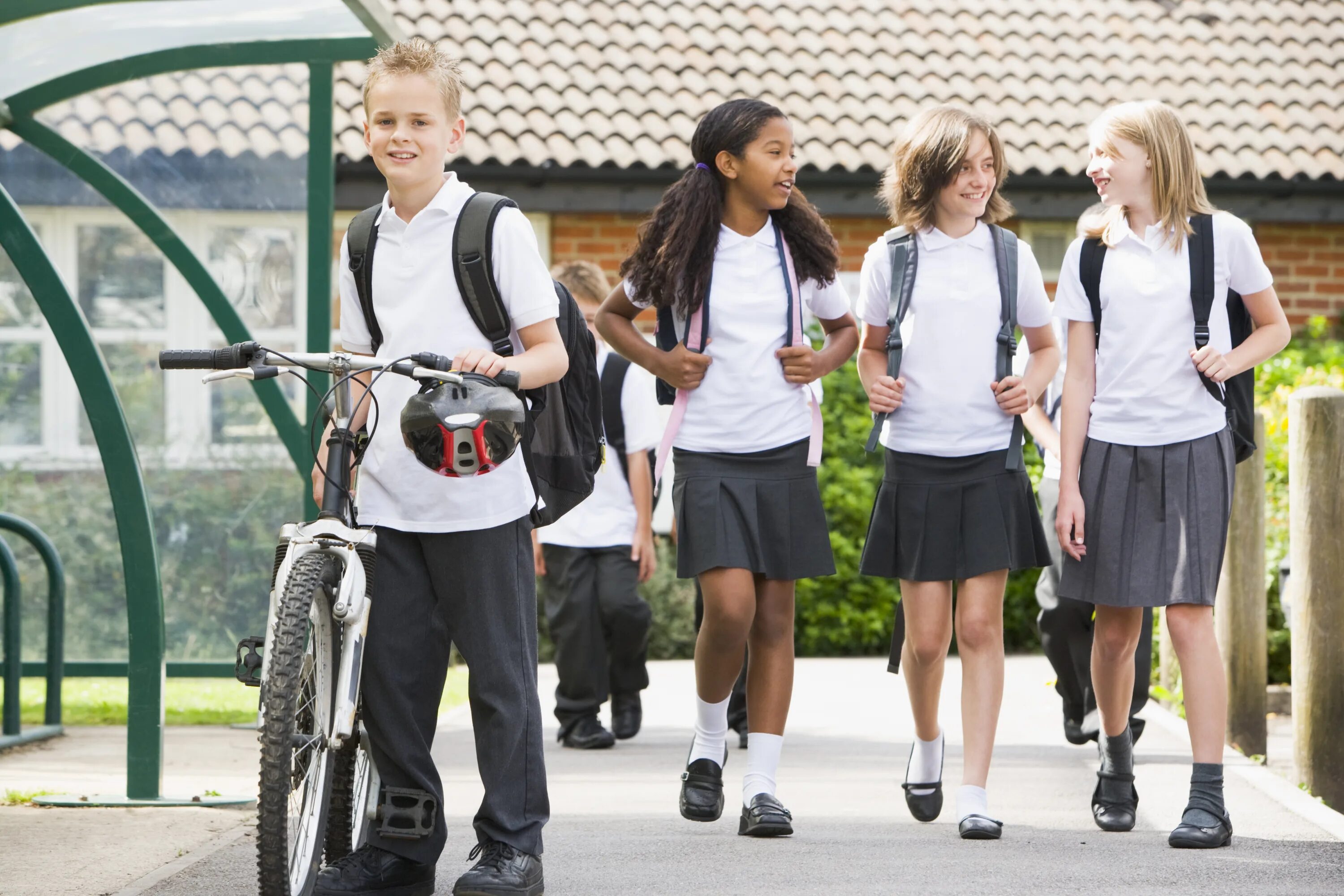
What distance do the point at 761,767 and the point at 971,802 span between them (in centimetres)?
58

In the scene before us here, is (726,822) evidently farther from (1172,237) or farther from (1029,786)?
(1172,237)

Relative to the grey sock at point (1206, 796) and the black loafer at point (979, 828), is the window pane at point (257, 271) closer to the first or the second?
the black loafer at point (979, 828)

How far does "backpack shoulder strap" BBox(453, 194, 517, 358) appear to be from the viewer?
3889 mm

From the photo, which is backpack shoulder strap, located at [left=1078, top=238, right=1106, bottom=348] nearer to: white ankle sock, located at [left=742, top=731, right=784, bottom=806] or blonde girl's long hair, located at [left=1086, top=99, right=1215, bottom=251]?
blonde girl's long hair, located at [left=1086, top=99, right=1215, bottom=251]

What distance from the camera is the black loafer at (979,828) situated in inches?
186

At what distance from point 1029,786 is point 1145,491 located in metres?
1.43

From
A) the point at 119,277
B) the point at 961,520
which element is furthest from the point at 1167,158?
the point at 119,277

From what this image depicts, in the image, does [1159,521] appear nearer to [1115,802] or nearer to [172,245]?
[1115,802]

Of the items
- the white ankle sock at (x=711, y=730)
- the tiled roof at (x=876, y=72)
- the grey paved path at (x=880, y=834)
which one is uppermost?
the tiled roof at (x=876, y=72)

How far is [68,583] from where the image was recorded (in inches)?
289

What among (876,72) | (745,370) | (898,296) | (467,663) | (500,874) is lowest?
(500,874)

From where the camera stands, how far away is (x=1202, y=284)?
187 inches

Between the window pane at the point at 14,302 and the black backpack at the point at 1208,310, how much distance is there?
14.0 feet

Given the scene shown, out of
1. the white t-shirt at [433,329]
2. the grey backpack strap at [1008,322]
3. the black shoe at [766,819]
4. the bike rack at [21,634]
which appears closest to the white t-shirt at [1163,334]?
the grey backpack strap at [1008,322]
